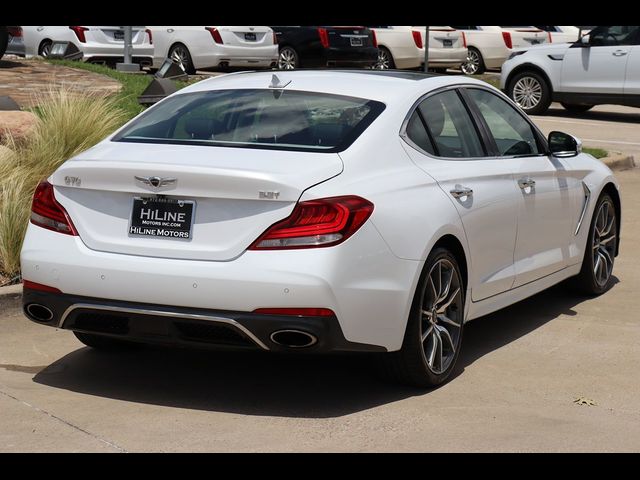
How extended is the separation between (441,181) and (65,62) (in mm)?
14897

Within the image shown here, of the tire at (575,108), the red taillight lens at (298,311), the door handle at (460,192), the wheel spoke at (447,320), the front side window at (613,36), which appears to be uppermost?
the door handle at (460,192)

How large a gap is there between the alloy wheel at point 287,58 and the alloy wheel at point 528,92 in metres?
6.40

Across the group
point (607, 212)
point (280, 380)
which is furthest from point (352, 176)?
point (607, 212)

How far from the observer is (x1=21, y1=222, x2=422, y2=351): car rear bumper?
551 centimetres

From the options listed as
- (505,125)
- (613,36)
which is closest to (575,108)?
(613,36)

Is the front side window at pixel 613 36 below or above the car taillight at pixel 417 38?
above

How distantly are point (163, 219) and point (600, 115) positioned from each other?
17.5 metres

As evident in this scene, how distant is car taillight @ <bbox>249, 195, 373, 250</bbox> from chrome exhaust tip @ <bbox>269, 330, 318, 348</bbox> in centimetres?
37

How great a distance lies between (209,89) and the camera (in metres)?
6.87

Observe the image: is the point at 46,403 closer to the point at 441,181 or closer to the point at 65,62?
the point at 441,181

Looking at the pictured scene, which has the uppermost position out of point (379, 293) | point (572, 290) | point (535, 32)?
point (379, 293)

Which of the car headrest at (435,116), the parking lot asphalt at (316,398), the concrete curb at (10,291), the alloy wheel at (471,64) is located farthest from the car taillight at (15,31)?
the car headrest at (435,116)

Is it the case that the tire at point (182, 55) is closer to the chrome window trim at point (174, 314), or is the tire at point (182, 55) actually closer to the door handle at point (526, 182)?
the door handle at point (526, 182)

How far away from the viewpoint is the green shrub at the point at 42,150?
8469 millimetres
